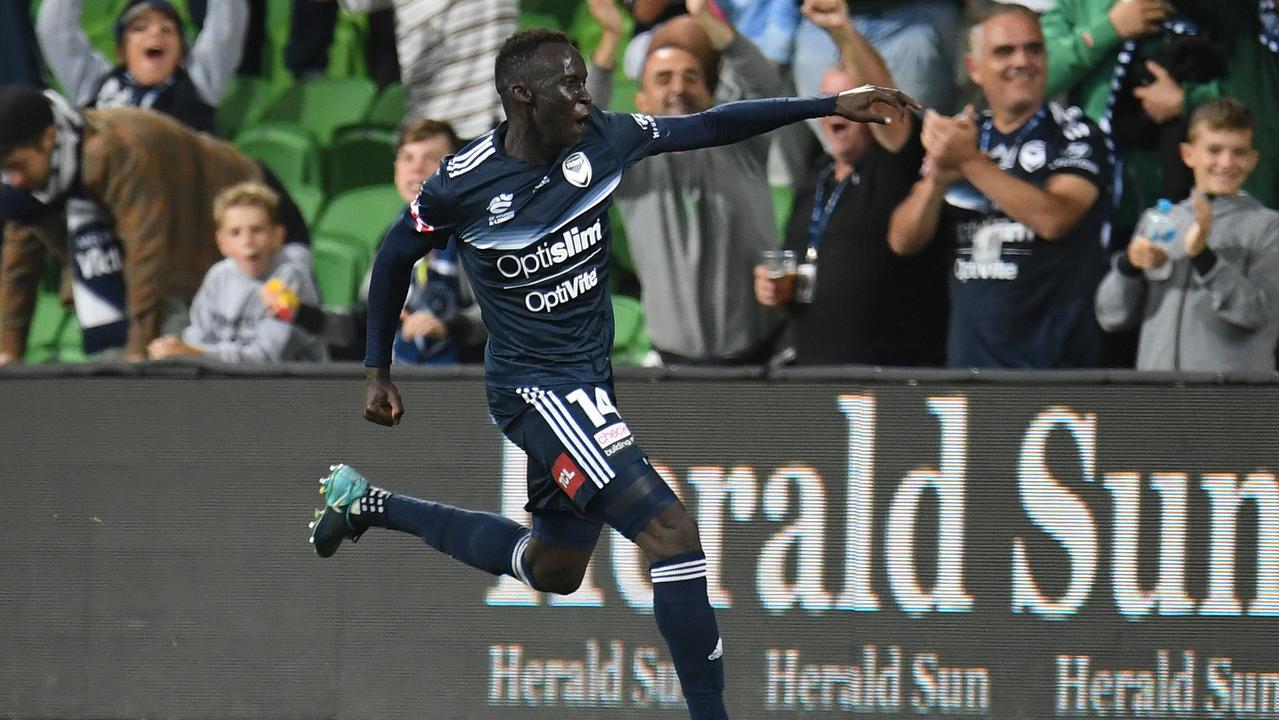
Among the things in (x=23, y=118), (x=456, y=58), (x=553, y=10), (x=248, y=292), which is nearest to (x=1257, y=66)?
(x=553, y=10)

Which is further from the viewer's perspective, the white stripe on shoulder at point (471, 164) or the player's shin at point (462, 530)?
the player's shin at point (462, 530)

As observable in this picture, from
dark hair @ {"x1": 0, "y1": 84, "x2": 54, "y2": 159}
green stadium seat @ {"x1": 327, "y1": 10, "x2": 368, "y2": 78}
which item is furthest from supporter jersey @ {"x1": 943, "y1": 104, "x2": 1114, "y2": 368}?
dark hair @ {"x1": 0, "y1": 84, "x2": 54, "y2": 159}

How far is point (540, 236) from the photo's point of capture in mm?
5754

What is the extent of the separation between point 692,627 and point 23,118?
4554 mm

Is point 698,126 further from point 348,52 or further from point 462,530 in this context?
point 348,52

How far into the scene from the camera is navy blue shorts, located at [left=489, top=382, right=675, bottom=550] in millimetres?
5633

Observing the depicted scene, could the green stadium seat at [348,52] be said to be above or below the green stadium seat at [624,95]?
above

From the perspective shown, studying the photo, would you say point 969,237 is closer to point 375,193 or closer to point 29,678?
point 375,193

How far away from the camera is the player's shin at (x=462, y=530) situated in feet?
20.5

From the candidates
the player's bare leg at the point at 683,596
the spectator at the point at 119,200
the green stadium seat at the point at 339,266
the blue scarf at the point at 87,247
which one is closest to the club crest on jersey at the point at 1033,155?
the player's bare leg at the point at 683,596

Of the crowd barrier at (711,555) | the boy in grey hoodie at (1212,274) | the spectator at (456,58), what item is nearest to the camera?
the crowd barrier at (711,555)

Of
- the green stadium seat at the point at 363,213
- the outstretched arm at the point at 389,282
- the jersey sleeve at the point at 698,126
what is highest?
the jersey sleeve at the point at 698,126

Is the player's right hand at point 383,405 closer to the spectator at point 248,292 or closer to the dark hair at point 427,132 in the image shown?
the spectator at point 248,292

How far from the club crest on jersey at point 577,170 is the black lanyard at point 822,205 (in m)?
2.15
